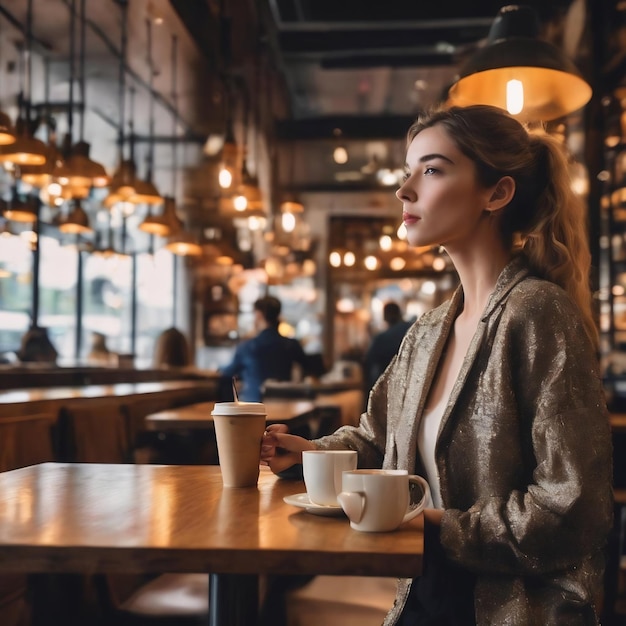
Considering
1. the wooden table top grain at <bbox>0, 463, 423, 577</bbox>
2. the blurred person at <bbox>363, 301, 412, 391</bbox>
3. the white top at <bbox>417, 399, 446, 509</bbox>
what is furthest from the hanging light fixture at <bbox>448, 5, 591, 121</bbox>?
the blurred person at <bbox>363, 301, 412, 391</bbox>

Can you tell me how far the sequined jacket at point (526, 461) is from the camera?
1.38 meters

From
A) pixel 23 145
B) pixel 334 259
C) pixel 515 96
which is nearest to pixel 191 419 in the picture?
pixel 515 96

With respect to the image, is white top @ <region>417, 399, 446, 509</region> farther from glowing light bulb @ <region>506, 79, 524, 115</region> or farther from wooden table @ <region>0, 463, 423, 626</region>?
glowing light bulb @ <region>506, 79, 524, 115</region>

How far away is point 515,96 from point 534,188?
1.70 m

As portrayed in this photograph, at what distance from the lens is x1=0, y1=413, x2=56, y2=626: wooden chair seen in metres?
2.68

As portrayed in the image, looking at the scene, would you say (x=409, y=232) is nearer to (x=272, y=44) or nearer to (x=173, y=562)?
(x=173, y=562)

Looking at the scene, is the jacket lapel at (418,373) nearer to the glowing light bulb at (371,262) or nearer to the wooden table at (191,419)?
the wooden table at (191,419)

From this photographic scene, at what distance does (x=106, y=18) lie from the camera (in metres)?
7.02

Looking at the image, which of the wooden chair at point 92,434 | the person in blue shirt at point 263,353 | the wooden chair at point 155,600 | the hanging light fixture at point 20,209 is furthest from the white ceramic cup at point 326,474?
the hanging light fixture at point 20,209

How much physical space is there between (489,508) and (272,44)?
7.38 metres

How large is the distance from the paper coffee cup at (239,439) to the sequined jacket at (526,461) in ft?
1.02

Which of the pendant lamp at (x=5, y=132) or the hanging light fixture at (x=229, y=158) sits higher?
the hanging light fixture at (x=229, y=158)

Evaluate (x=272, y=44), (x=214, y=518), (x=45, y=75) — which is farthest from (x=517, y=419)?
(x=45, y=75)

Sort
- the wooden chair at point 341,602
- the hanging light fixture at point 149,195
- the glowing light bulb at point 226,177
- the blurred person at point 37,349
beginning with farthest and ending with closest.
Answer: the blurred person at point 37,349
the glowing light bulb at point 226,177
the hanging light fixture at point 149,195
the wooden chair at point 341,602
